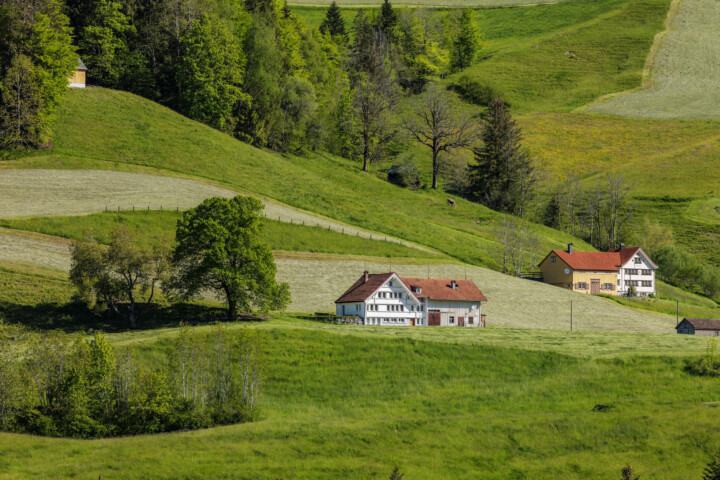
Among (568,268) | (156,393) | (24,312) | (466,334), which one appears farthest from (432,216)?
(156,393)

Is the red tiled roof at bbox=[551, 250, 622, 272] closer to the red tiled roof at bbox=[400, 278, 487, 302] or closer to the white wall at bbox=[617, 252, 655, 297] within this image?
the white wall at bbox=[617, 252, 655, 297]

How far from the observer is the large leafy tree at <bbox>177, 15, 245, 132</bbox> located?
136750 mm

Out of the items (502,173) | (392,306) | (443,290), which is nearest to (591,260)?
(443,290)

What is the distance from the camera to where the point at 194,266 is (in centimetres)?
7831

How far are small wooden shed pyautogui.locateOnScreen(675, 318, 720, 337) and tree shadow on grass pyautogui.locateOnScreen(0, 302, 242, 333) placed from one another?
4663cm

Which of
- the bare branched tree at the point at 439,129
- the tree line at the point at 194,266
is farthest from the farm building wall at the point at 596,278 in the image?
the tree line at the point at 194,266

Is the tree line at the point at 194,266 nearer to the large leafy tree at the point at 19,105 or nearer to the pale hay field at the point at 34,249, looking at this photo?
the pale hay field at the point at 34,249

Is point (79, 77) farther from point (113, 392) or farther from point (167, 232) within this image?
point (113, 392)

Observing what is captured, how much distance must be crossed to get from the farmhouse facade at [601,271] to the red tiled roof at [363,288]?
124ft

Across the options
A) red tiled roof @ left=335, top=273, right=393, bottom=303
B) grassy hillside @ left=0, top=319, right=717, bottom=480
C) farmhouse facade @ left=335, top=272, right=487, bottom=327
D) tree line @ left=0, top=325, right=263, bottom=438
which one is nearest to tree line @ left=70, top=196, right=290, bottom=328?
grassy hillside @ left=0, top=319, right=717, bottom=480

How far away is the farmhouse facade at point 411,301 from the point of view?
85812mm

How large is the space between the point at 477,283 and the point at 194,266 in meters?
36.6

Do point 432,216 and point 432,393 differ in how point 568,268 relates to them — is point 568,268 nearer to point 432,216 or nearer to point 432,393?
point 432,216

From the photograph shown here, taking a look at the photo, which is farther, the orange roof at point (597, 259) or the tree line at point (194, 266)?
the orange roof at point (597, 259)
